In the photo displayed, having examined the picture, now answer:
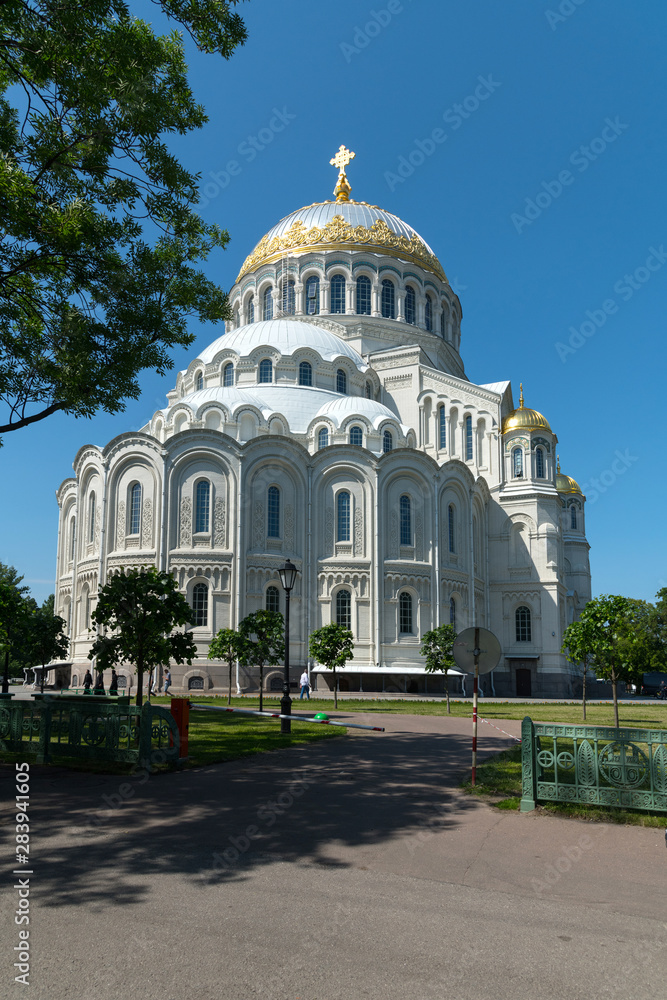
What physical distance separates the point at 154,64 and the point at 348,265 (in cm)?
4497

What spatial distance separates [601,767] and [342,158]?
64870 mm

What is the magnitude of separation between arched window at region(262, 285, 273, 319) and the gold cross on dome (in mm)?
14722

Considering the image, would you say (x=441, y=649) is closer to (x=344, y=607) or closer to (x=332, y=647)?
(x=332, y=647)

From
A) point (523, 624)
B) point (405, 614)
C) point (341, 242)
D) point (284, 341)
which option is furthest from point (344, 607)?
point (341, 242)

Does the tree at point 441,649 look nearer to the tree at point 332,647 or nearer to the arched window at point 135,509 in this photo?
the tree at point 332,647

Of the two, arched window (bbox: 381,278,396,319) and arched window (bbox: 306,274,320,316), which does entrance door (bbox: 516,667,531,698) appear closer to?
arched window (bbox: 381,278,396,319)

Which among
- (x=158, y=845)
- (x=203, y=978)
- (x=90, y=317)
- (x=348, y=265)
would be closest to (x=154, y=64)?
(x=90, y=317)

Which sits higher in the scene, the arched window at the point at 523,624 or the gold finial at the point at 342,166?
the gold finial at the point at 342,166

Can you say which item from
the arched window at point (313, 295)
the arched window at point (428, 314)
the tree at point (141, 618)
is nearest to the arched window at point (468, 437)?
the arched window at point (428, 314)

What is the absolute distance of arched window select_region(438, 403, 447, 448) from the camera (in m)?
51.7

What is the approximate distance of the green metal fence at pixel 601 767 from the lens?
9008mm

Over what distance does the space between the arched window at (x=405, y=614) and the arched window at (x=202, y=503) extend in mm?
11426

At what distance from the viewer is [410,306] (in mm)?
58688

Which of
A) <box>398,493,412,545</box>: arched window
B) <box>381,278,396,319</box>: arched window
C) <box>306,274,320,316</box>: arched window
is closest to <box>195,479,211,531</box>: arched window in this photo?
<box>398,493,412,545</box>: arched window
